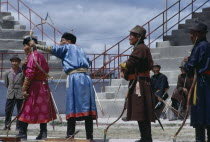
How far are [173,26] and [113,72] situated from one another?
2.95m

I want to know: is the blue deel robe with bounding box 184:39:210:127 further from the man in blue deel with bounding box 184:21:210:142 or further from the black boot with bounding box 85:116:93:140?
the black boot with bounding box 85:116:93:140

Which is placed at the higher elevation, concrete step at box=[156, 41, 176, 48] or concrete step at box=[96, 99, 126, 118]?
concrete step at box=[156, 41, 176, 48]

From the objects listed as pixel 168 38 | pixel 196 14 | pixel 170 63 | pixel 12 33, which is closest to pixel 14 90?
pixel 170 63

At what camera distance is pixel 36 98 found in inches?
382

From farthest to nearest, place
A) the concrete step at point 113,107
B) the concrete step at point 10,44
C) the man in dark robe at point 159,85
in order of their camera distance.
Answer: the concrete step at point 10,44 < the concrete step at point 113,107 < the man in dark robe at point 159,85

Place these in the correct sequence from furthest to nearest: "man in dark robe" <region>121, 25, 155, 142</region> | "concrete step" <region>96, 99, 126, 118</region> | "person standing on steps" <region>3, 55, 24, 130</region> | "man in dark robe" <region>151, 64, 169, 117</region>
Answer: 1. "concrete step" <region>96, 99, 126, 118</region>
2. "man in dark robe" <region>151, 64, 169, 117</region>
3. "person standing on steps" <region>3, 55, 24, 130</region>
4. "man in dark robe" <region>121, 25, 155, 142</region>

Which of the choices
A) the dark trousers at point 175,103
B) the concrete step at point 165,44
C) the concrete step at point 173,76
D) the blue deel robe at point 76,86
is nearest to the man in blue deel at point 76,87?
the blue deel robe at point 76,86

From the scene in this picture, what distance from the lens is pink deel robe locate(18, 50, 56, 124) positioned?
9.62 m

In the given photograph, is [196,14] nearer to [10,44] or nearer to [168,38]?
[168,38]

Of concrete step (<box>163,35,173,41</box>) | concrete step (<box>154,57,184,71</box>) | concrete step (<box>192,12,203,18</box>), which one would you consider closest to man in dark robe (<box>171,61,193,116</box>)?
concrete step (<box>154,57,184,71</box>)

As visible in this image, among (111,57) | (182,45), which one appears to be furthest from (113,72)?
(182,45)

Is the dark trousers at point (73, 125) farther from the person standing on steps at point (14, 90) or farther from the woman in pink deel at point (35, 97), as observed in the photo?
the person standing on steps at point (14, 90)

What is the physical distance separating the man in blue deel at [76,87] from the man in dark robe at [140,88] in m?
0.69

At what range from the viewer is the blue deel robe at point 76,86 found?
349 inches
